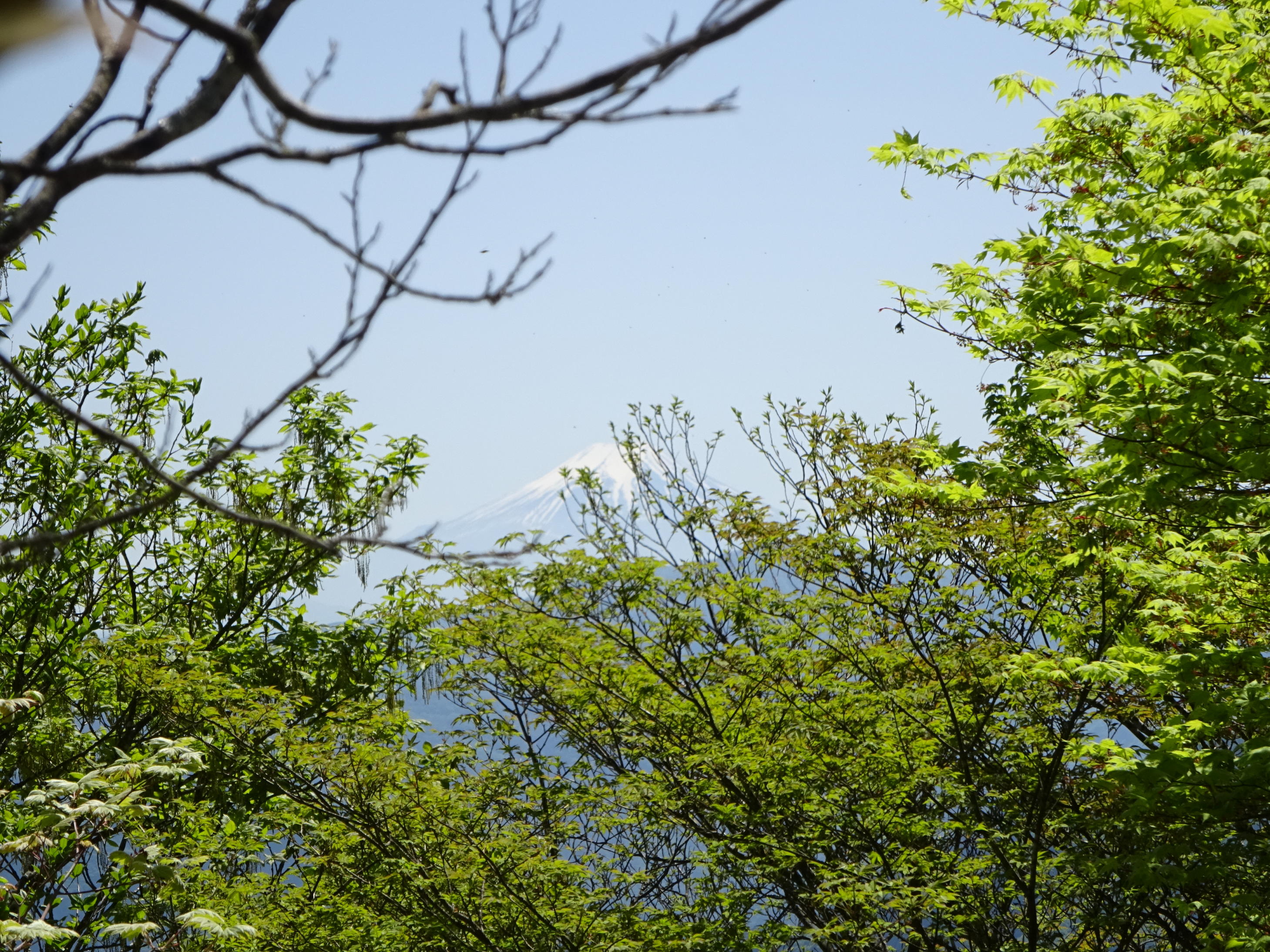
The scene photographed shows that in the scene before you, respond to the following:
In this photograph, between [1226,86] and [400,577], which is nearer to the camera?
[1226,86]

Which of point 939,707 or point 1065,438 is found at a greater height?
point 1065,438

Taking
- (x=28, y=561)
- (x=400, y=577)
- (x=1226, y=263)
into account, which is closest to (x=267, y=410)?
(x=28, y=561)

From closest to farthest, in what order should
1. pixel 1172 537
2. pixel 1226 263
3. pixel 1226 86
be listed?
pixel 1226 263, pixel 1226 86, pixel 1172 537

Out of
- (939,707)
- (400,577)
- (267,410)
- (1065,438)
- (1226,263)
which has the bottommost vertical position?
(267,410)

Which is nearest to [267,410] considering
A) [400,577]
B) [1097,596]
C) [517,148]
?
[517,148]

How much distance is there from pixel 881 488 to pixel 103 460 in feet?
21.9

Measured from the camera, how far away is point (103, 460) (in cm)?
865

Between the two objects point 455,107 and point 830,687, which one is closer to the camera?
point 455,107

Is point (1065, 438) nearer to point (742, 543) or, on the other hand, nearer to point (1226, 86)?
point (742, 543)

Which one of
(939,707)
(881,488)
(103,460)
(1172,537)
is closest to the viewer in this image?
(1172,537)

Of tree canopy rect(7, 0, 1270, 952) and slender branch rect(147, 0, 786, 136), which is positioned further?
tree canopy rect(7, 0, 1270, 952)

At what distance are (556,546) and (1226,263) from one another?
4400 millimetres

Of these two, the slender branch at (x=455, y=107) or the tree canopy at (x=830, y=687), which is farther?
the tree canopy at (x=830, y=687)

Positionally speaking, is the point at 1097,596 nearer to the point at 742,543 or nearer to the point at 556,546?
the point at 742,543
